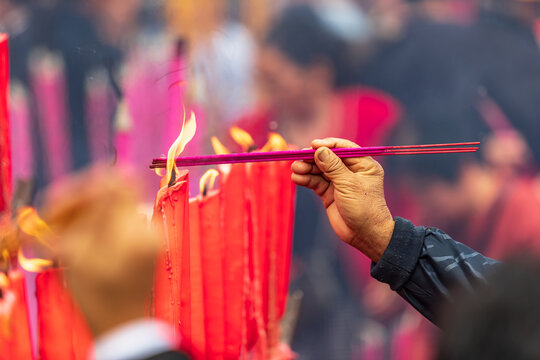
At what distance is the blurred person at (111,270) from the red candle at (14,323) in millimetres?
667

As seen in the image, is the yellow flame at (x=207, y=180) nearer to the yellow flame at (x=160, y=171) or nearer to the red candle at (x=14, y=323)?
the yellow flame at (x=160, y=171)

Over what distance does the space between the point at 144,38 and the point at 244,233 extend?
1.71 meters

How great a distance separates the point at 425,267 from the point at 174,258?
476 millimetres

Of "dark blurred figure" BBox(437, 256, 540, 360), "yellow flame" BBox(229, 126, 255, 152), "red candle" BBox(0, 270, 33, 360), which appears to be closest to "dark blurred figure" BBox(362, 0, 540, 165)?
"yellow flame" BBox(229, 126, 255, 152)

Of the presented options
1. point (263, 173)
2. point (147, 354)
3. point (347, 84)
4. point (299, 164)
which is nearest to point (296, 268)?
point (347, 84)

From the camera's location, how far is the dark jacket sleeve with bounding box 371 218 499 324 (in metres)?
1.22

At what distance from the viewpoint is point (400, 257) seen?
1241 mm

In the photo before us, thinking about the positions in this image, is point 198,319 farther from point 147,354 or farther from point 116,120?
point 116,120

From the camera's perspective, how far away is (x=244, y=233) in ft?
4.88

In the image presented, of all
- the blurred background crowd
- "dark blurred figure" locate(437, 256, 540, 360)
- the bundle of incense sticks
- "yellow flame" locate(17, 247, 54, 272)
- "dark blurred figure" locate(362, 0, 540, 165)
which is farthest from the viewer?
"dark blurred figure" locate(362, 0, 540, 165)

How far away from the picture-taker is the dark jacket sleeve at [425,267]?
48.1 inches

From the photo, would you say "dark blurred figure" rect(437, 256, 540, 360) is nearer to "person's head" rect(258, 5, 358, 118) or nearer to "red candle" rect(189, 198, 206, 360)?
"red candle" rect(189, 198, 206, 360)

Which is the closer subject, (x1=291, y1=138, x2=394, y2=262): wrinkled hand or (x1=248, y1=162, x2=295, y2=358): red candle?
(x1=291, y1=138, x2=394, y2=262): wrinkled hand

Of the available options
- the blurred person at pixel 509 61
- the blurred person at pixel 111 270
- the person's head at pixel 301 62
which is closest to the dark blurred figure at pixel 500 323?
the blurred person at pixel 111 270
